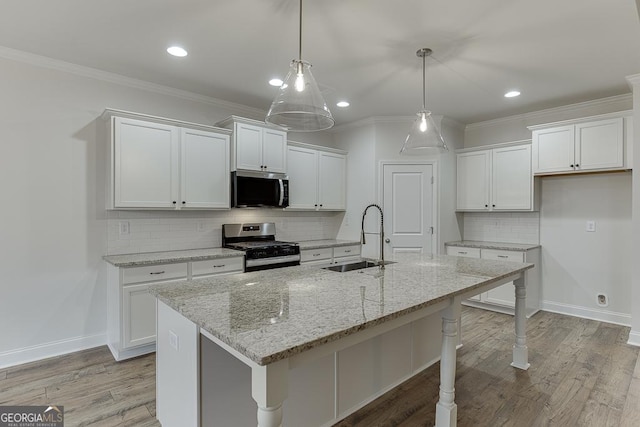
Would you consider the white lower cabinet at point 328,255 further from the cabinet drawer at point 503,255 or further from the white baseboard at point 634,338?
the white baseboard at point 634,338

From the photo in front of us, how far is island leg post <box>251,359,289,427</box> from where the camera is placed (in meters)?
1.13

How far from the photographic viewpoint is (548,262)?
4.43 meters

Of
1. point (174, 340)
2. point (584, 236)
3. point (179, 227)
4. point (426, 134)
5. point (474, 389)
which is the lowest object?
point (474, 389)

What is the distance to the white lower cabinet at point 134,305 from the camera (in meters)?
2.89

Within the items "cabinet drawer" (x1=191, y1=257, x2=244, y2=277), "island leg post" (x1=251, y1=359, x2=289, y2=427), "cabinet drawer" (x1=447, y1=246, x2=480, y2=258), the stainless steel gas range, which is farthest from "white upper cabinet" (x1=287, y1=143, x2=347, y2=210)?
"island leg post" (x1=251, y1=359, x2=289, y2=427)

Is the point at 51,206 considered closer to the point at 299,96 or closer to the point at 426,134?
the point at 299,96

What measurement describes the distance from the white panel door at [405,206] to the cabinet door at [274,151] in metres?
1.50

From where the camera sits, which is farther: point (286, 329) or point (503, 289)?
point (503, 289)

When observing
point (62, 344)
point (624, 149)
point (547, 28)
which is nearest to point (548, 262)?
point (624, 149)

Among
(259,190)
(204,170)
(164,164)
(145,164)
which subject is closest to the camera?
(145,164)

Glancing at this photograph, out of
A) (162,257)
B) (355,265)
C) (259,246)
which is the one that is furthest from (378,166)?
(162,257)

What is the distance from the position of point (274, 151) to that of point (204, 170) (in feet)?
3.00

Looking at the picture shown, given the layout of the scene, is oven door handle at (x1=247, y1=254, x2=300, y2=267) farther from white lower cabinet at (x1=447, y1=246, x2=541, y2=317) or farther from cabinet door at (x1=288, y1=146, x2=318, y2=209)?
white lower cabinet at (x1=447, y1=246, x2=541, y2=317)

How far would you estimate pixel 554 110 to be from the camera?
4.35 metres
